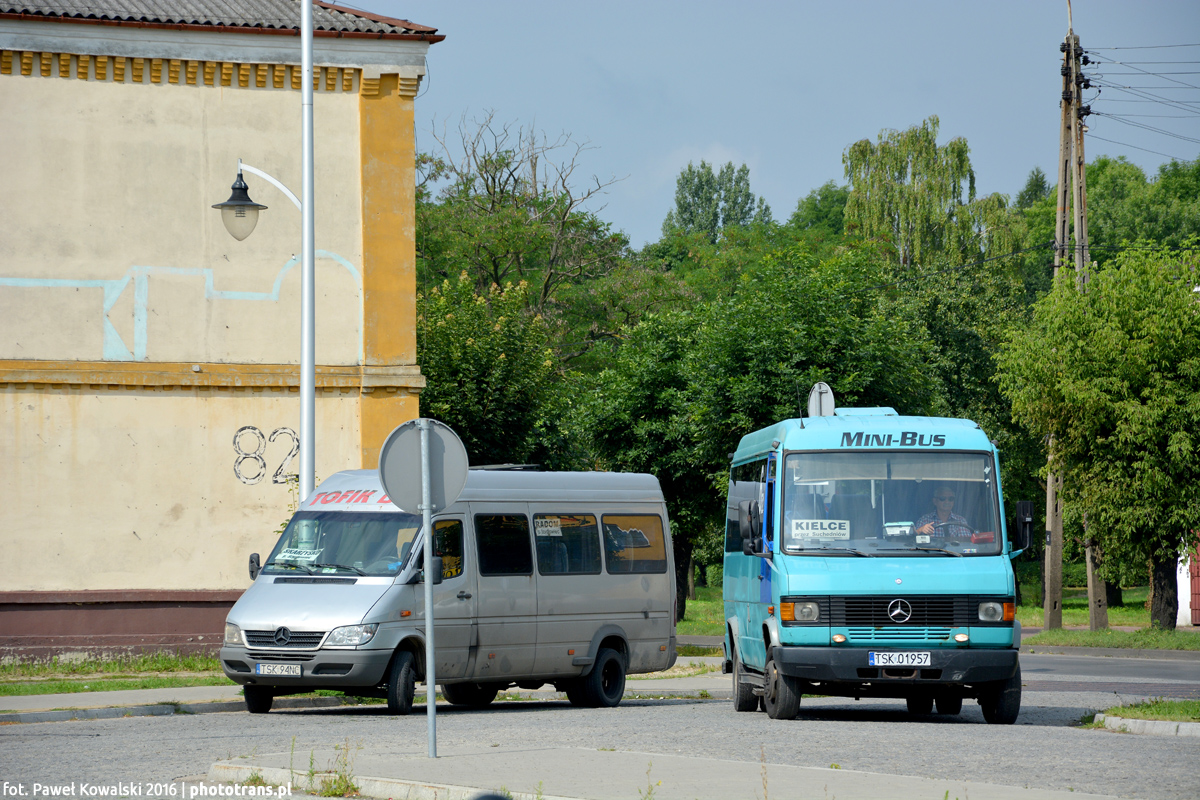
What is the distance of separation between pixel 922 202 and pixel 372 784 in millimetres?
49321

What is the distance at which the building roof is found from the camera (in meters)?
21.3

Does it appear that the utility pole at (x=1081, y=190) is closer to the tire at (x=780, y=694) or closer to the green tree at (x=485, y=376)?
the green tree at (x=485, y=376)

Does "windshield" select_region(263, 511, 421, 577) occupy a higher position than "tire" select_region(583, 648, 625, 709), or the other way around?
"windshield" select_region(263, 511, 421, 577)

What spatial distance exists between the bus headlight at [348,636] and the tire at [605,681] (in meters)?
3.21

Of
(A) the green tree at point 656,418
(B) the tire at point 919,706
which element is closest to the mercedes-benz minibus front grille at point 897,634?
(B) the tire at point 919,706

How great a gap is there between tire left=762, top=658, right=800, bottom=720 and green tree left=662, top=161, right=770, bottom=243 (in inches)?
3339

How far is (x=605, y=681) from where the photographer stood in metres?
16.0

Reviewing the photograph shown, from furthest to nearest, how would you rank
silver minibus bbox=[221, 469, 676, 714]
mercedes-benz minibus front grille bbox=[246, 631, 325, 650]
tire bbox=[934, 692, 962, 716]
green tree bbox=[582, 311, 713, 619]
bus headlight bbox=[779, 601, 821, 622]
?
green tree bbox=[582, 311, 713, 619] → silver minibus bbox=[221, 469, 676, 714] → mercedes-benz minibus front grille bbox=[246, 631, 325, 650] → tire bbox=[934, 692, 962, 716] → bus headlight bbox=[779, 601, 821, 622]

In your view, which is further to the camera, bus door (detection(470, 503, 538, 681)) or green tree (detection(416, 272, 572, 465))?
green tree (detection(416, 272, 572, 465))

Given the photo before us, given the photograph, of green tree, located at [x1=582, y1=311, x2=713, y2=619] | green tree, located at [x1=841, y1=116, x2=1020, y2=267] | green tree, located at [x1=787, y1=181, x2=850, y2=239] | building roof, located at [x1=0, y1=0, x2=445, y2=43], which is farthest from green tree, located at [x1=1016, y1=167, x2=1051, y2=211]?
building roof, located at [x1=0, y1=0, x2=445, y2=43]

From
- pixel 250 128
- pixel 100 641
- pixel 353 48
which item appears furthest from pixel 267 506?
pixel 353 48

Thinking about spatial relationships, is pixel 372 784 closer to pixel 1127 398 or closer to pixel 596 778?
pixel 596 778

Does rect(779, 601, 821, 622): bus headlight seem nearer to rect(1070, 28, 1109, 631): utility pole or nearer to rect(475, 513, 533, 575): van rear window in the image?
rect(475, 513, 533, 575): van rear window

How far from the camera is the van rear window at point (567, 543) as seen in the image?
15.5 meters
